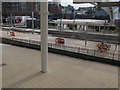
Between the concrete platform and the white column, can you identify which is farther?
the white column

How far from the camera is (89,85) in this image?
7672 millimetres

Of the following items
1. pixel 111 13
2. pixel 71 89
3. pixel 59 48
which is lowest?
pixel 71 89

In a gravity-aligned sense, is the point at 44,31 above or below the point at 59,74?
above

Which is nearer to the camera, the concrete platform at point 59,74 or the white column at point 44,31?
the concrete platform at point 59,74

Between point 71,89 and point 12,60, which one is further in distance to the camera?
point 12,60

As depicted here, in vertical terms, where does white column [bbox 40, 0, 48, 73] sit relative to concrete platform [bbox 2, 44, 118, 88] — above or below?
above

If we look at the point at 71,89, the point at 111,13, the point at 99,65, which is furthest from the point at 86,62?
the point at 111,13

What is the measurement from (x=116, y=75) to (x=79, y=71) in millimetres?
2432

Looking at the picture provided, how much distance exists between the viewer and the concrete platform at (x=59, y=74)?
776cm

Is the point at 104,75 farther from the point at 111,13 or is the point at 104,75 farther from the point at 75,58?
the point at 111,13

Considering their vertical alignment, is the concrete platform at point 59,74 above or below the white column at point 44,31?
below

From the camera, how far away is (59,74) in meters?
9.14

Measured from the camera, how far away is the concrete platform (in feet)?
25.5

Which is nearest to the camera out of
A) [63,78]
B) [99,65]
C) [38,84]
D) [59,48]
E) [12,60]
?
[38,84]
